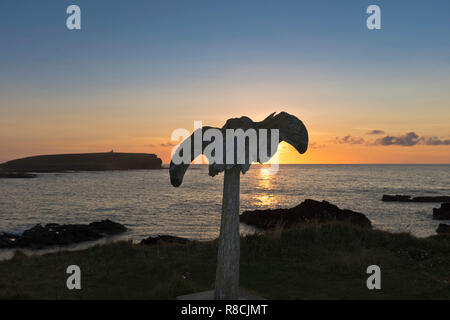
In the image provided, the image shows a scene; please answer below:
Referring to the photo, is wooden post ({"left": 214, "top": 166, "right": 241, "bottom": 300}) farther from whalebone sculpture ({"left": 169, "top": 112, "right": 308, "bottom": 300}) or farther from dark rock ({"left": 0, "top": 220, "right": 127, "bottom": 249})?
dark rock ({"left": 0, "top": 220, "right": 127, "bottom": 249})

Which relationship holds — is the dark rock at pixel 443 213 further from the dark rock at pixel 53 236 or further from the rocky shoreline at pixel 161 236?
the dark rock at pixel 53 236

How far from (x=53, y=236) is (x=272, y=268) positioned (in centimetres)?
2004

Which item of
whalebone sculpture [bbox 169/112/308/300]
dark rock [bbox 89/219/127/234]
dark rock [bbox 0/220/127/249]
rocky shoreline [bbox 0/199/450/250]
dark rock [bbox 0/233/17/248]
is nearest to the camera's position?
whalebone sculpture [bbox 169/112/308/300]

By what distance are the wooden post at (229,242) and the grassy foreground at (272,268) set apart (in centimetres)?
198

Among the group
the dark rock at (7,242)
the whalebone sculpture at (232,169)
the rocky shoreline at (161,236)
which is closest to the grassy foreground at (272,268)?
the whalebone sculpture at (232,169)

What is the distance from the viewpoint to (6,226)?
33344mm

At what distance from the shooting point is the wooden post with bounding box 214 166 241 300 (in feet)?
24.0

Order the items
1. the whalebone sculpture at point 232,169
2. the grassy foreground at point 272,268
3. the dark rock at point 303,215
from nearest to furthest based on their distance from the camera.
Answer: the whalebone sculpture at point 232,169
the grassy foreground at point 272,268
the dark rock at point 303,215

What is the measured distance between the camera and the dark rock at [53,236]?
24.8 m

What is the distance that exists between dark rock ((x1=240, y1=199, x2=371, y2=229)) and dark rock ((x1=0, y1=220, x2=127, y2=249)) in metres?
12.6

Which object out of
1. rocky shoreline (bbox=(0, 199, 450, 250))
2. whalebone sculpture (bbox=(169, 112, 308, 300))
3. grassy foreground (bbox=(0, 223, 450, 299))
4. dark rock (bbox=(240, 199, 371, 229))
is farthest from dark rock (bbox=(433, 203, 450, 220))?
whalebone sculpture (bbox=(169, 112, 308, 300))

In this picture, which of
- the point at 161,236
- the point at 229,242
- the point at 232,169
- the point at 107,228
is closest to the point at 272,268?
the point at 229,242

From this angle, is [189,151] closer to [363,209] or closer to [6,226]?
[6,226]
